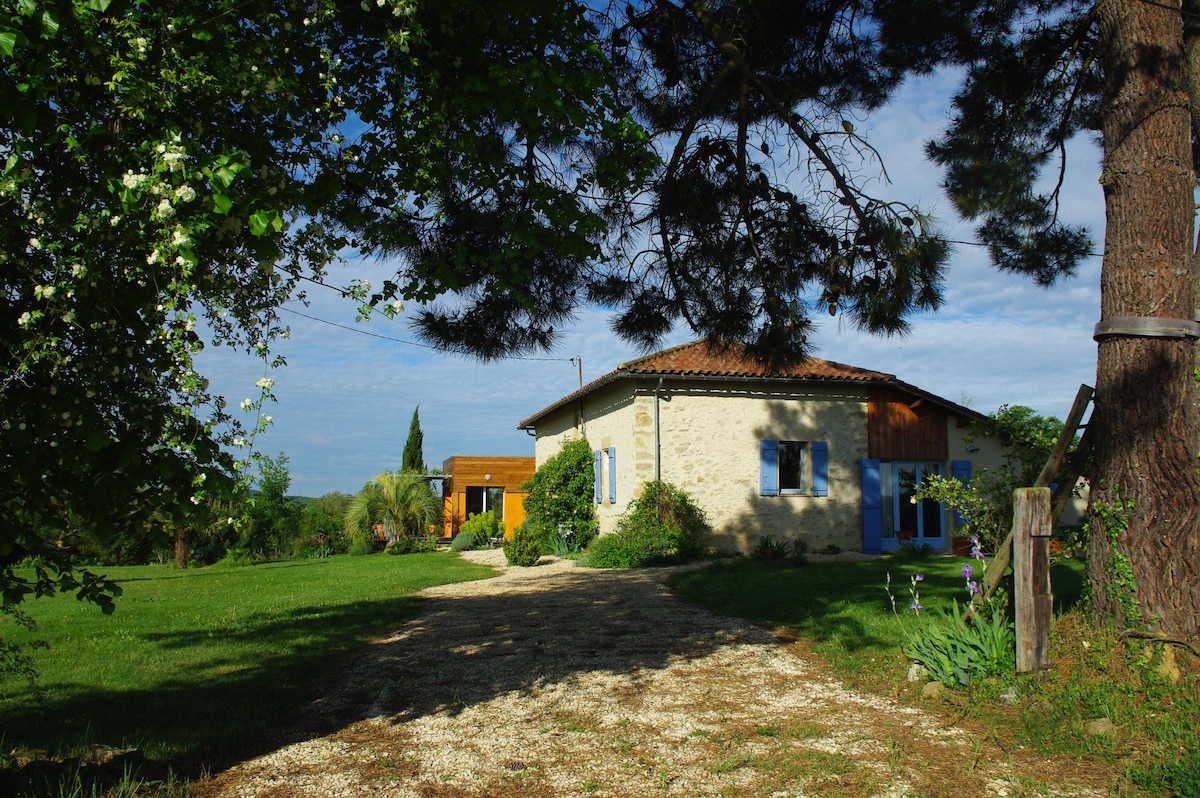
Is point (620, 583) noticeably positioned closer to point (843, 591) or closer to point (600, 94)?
point (843, 591)

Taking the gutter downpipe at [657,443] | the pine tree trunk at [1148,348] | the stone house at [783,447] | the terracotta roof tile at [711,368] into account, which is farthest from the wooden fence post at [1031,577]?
the gutter downpipe at [657,443]

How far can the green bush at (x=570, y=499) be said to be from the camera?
1769 cm

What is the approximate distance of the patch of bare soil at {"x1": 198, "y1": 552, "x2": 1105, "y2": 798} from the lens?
3.78 m

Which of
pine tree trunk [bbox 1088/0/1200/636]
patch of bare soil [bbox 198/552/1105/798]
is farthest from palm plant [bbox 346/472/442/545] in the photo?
pine tree trunk [bbox 1088/0/1200/636]


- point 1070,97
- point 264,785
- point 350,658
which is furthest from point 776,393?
point 264,785

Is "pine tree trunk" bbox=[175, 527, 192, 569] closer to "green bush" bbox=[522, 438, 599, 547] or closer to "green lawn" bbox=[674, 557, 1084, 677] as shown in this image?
"green bush" bbox=[522, 438, 599, 547]

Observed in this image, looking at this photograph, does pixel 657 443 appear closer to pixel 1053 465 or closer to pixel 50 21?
pixel 1053 465

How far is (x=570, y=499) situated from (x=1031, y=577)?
1341 centimetres

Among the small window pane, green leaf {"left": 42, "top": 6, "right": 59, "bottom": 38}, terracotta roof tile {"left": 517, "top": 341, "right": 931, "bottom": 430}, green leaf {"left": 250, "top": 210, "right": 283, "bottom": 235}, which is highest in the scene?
terracotta roof tile {"left": 517, "top": 341, "right": 931, "bottom": 430}

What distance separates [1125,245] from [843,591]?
5757 millimetres

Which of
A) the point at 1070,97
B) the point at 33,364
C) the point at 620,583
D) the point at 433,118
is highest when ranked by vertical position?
the point at 1070,97

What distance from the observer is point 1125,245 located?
510 centimetres

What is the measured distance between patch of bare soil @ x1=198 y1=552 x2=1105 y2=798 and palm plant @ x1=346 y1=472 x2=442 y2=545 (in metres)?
17.4

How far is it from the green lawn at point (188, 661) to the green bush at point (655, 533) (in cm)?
275
